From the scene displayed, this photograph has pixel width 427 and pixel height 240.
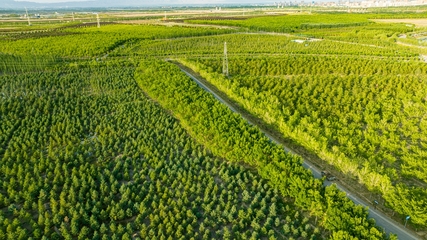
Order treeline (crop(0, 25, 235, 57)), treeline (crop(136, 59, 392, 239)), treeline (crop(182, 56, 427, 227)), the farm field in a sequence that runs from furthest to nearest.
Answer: treeline (crop(0, 25, 235, 57)), treeline (crop(182, 56, 427, 227)), the farm field, treeline (crop(136, 59, 392, 239))

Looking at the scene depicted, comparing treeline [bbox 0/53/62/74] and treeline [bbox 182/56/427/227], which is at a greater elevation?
treeline [bbox 0/53/62/74]

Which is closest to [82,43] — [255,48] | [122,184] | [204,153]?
[255,48]

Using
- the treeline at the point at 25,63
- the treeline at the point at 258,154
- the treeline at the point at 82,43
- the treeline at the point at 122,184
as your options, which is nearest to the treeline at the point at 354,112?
the treeline at the point at 258,154

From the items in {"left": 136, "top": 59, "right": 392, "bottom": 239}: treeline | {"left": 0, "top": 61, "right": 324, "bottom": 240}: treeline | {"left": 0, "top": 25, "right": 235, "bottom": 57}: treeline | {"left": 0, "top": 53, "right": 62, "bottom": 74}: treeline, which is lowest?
{"left": 0, "top": 61, "right": 324, "bottom": 240}: treeline

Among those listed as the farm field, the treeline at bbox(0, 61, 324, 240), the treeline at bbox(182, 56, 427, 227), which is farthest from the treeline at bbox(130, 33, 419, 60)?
the treeline at bbox(0, 61, 324, 240)

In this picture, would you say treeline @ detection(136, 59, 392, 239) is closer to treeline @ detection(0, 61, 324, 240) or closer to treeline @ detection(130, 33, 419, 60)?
treeline @ detection(0, 61, 324, 240)

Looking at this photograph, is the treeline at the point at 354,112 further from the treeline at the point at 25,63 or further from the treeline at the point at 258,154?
the treeline at the point at 25,63

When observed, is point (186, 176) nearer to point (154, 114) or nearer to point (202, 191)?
point (202, 191)
